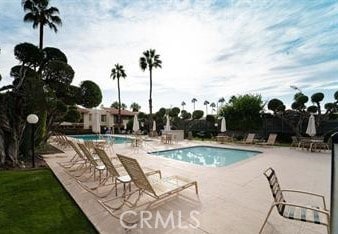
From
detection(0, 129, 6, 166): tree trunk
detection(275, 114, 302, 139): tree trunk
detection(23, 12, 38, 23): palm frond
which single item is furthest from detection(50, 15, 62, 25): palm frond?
detection(275, 114, 302, 139): tree trunk

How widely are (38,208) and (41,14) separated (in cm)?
1378

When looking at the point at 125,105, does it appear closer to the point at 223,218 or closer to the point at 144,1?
the point at 144,1

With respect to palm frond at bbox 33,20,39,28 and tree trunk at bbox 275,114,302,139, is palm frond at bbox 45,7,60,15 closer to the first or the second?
palm frond at bbox 33,20,39,28

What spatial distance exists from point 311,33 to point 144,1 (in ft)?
24.3

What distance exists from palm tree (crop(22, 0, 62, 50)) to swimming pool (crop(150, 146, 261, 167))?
10939 mm

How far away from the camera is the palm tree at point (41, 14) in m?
13.3

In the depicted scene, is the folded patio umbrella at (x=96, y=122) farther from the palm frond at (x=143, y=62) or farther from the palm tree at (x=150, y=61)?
the palm frond at (x=143, y=62)

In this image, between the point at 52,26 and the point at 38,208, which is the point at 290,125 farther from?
the point at 52,26

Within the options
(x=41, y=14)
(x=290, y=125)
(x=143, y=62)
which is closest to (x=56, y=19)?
(x=41, y=14)

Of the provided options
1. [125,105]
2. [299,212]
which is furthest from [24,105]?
[125,105]

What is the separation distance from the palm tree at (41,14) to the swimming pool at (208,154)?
431 inches

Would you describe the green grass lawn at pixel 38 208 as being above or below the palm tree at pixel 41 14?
below

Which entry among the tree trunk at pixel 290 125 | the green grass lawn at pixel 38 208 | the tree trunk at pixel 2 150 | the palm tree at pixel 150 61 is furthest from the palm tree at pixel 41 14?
the tree trunk at pixel 290 125

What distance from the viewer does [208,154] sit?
13.0 m
